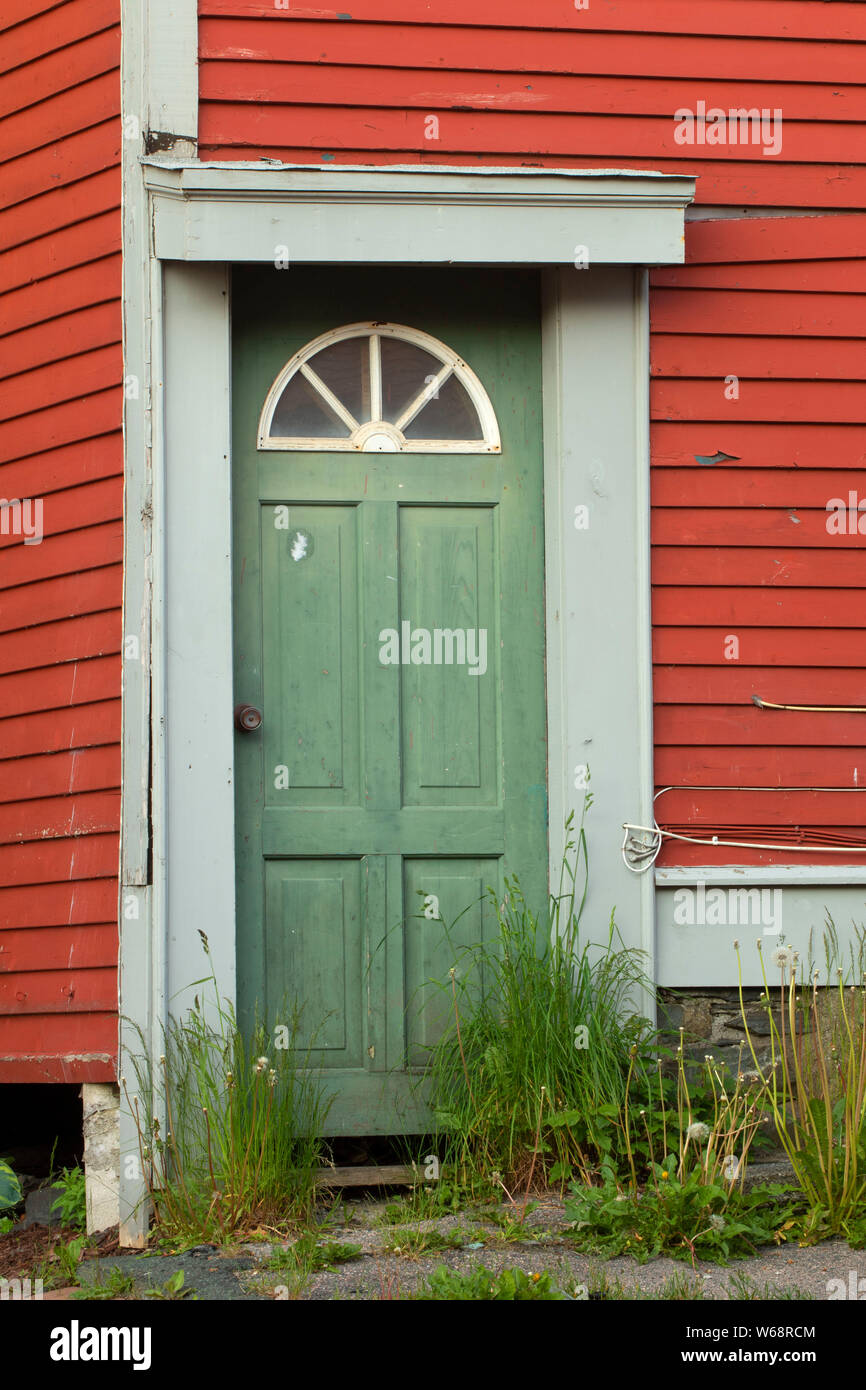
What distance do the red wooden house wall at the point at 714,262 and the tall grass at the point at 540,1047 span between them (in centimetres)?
45

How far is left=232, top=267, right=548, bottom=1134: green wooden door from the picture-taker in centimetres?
399

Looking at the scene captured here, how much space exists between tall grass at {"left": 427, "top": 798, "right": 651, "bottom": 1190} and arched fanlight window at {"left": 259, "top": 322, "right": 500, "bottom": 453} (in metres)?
1.31

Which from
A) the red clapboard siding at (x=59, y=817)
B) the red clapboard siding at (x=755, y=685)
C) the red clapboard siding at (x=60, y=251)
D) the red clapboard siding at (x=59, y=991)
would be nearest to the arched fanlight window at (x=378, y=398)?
the red clapboard siding at (x=60, y=251)

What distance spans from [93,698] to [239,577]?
23.6 inches

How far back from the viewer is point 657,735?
404 cm

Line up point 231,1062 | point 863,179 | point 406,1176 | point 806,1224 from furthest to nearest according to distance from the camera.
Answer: point 863,179, point 406,1176, point 231,1062, point 806,1224

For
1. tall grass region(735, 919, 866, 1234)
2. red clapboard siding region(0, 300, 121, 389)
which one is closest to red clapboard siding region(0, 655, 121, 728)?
red clapboard siding region(0, 300, 121, 389)

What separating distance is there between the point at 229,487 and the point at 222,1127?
1.85 meters

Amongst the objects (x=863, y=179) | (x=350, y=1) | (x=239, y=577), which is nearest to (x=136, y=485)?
(x=239, y=577)

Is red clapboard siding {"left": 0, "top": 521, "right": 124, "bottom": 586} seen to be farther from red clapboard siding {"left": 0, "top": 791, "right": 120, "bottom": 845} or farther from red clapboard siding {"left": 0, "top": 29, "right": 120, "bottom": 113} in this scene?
red clapboard siding {"left": 0, "top": 29, "right": 120, "bottom": 113}

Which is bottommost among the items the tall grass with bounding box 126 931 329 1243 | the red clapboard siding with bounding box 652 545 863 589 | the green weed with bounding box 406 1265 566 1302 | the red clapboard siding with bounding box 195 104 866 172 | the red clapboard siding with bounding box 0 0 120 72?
the green weed with bounding box 406 1265 566 1302

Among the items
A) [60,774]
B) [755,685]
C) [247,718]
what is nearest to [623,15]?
[755,685]

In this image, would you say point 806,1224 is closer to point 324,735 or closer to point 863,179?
point 324,735

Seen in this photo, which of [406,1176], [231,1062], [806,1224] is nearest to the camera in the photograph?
[806,1224]
